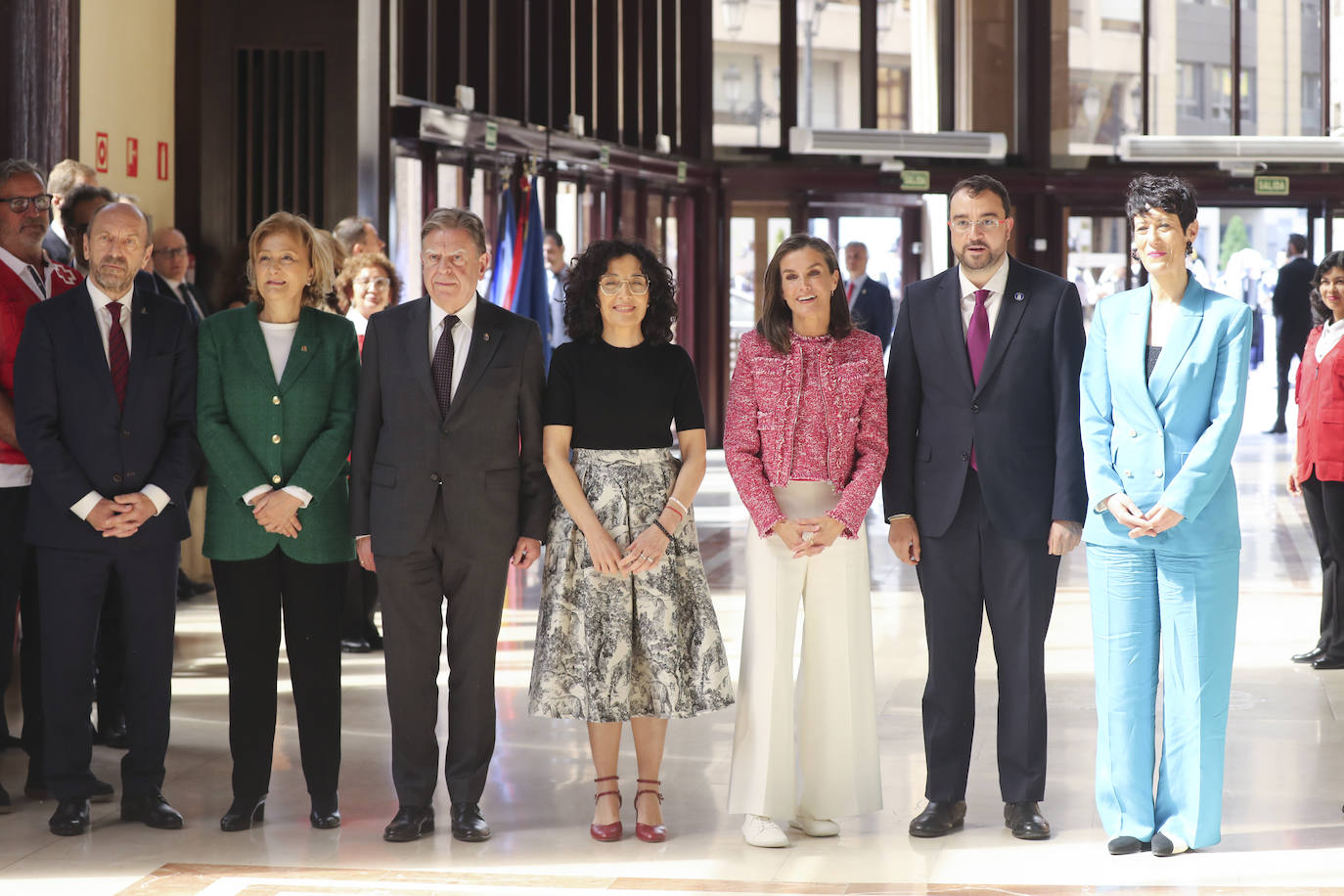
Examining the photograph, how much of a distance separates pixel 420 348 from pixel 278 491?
20.8 inches

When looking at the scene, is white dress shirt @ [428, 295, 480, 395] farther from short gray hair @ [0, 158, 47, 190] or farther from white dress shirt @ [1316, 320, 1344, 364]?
white dress shirt @ [1316, 320, 1344, 364]

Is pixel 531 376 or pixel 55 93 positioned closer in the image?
pixel 531 376

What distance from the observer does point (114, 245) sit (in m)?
4.12

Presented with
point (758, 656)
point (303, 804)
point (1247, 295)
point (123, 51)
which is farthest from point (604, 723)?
point (1247, 295)

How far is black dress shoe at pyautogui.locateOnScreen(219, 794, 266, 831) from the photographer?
412cm

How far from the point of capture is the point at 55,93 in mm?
6469

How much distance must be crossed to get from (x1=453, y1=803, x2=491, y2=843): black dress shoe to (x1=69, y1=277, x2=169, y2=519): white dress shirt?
3.75 feet

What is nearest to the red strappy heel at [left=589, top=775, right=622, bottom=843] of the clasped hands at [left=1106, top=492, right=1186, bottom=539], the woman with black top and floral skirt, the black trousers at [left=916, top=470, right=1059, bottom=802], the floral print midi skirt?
the woman with black top and floral skirt

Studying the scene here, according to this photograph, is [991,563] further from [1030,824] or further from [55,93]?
[55,93]

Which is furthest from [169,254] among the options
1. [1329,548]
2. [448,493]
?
[1329,548]

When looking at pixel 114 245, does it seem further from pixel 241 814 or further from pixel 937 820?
pixel 937 820

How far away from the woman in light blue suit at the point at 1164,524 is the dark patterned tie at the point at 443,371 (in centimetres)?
164

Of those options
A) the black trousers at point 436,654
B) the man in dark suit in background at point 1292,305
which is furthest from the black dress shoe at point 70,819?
the man in dark suit in background at point 1292,305

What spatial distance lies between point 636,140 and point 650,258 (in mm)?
9774
